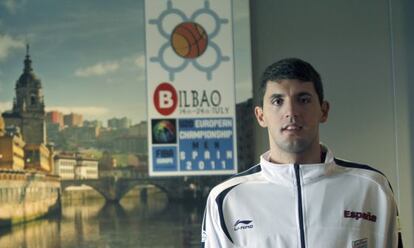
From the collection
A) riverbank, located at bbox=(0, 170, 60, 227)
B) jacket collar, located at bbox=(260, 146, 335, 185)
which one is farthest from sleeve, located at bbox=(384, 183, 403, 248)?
riverbank, located at bbox=(0, 170, 60, 227)

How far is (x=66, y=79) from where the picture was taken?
203cm

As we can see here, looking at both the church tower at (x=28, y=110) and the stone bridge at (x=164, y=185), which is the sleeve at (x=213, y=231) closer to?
the stone bridge at (x=164, y=185)

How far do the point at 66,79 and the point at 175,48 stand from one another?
459 millimetres

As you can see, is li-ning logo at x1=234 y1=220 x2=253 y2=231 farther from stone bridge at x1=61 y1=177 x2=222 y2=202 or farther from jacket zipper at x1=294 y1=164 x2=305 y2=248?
stone bridge at x1=61 y1=177 x2=222 y2=202

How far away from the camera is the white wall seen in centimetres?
203

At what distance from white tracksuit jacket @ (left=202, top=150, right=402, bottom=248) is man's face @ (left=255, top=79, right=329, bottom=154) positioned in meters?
0.06

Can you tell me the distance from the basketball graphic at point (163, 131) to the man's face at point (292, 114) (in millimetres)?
895

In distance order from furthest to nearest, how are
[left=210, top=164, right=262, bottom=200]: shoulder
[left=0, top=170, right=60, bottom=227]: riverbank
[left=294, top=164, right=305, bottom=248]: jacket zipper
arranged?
[left=0, top=170, right=60, bottom=227]: riverbank
[left=210, top=164, right=262, bottom=200]: shoulder
[left=294, top=164, right=305, bottom=248]: jacket zipper

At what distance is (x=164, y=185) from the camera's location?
6.56 feet

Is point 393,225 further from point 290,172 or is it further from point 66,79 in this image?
point 66,79

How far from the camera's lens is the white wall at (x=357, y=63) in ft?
6.66

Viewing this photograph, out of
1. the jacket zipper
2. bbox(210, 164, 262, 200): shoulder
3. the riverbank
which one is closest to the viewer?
the jacket zipper

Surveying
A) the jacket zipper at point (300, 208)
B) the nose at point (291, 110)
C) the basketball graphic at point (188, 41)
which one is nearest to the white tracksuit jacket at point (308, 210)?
the jacket zipper at point (300, 208)

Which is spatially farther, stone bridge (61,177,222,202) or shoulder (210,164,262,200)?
stone bridge (61,177,222,202)
